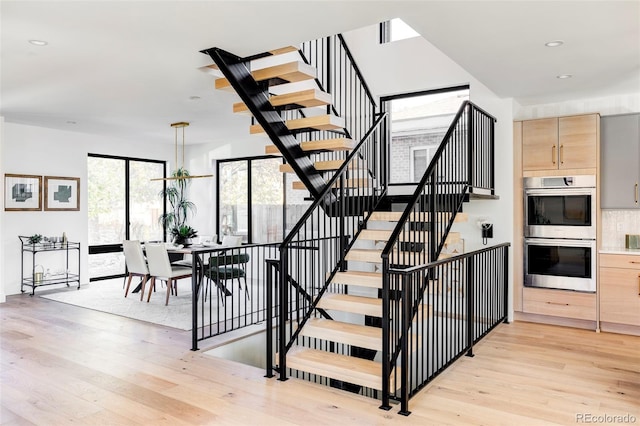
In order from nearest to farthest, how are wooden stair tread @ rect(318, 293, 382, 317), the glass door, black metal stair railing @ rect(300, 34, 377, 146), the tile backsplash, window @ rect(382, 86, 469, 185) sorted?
wooden stair tread @ rect(318, 293, 382, 317) < the tile backsplash < black metal stair railing @ rect(300, 34, 377, 146) < window @ rect(382, 86, 469, 185) < the glass door

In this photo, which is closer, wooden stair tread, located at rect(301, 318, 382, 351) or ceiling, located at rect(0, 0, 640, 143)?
ceiling, located at rect(0, 0, 640, 143)

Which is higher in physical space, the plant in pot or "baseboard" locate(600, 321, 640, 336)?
the plant in pot

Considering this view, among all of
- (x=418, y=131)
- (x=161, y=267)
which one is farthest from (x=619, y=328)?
(x=161, y=267)

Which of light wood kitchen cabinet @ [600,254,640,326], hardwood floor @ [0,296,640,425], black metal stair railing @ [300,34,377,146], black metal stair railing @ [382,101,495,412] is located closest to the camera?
hardwood floor @ [0,296,640,425]

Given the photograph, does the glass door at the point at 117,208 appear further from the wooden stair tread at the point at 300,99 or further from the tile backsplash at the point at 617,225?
the tile backsplash at the point at 617,225

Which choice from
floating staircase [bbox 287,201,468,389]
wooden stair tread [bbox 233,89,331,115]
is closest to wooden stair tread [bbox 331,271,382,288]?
floating staircase [bbox 287,201,468,389]

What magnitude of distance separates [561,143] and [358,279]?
294cm

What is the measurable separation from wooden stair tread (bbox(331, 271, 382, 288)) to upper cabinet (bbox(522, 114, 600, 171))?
101 inches

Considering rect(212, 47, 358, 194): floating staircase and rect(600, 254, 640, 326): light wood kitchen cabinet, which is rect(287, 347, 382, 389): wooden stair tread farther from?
rect(600, 254, 640, 326): light wood kitchen cabinet

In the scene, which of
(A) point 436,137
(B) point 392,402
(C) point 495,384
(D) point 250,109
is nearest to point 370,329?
(B) point 392,402

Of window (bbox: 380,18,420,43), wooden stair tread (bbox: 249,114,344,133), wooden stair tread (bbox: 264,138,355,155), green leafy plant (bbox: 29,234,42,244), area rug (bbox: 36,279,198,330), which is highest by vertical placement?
window (bbox: 380,18,420,43)

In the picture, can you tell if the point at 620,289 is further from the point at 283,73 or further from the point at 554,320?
the point at 283,73

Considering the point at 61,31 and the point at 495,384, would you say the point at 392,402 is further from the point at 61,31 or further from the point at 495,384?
the point at 61,31

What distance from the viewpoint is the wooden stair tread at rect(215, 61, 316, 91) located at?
4062 mm
